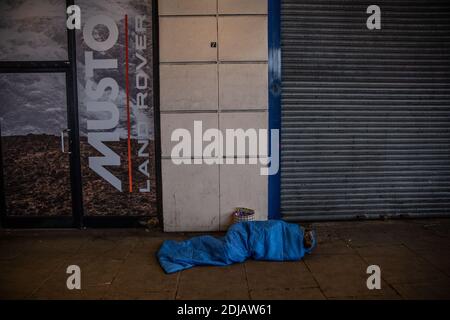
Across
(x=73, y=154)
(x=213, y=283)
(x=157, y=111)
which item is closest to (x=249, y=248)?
(x=213, y=283)

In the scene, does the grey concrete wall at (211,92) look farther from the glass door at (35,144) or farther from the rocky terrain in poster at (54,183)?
the glass door at (35,144)

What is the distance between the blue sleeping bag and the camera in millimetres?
4438

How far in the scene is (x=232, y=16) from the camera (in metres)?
5.43

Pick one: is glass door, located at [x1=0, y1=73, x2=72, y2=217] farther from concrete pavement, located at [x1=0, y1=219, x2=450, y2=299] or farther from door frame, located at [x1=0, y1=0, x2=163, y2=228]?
concrete pavement, located at [x1=0, y1=219, x2=450, y2=299]

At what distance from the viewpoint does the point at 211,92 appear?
5.54 metres

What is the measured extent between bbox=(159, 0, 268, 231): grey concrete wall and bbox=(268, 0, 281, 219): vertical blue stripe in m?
0.17

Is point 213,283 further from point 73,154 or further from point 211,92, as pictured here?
point 73,154

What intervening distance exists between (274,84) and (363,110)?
1.49 metres

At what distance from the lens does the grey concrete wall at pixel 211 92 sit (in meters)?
5.43

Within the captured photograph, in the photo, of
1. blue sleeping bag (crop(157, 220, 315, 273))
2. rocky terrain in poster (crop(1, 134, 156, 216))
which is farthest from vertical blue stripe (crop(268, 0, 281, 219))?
rocky terrain in poster (crop(1, 134, 156, 216))

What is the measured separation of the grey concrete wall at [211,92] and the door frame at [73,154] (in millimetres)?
209
